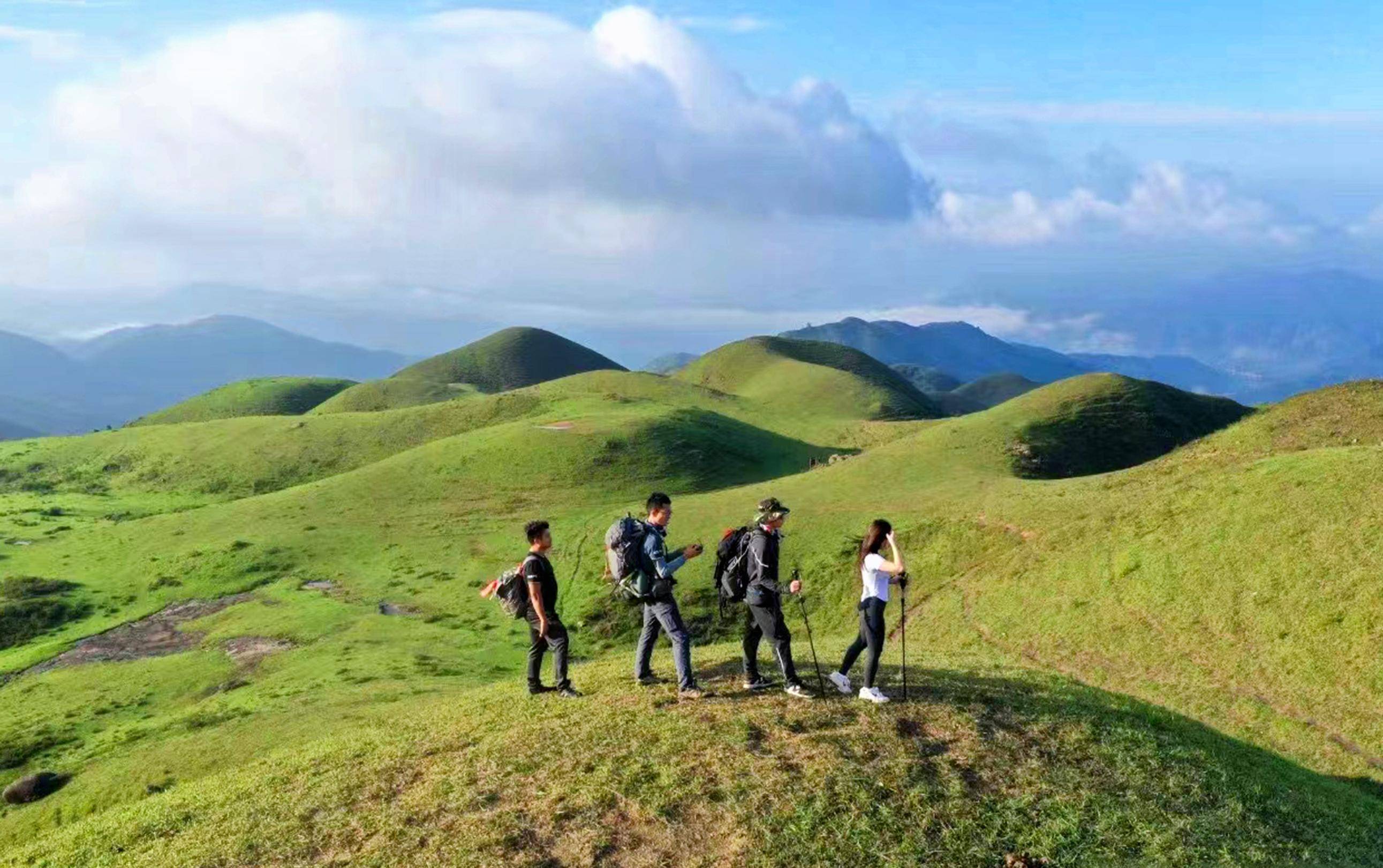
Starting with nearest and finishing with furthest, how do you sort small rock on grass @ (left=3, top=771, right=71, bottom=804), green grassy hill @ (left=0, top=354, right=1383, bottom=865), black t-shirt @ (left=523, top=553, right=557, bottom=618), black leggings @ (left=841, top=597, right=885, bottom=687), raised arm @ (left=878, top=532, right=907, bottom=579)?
1. green grassy hill @ (left=0, top=354, right=1383, bottom=865)
2. raised arm @ (left=878, top=532, right=907, bottom=579)
3. black leggings @ (left=841, top=597, right=885, bottom=687)
4. black t-shirt @ (left=523, top=553, right=557, bottom=618)
5. small rock on grass @ (left=3, top=771, right=71, bottom=804)

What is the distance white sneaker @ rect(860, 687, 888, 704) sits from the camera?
58.3 ft

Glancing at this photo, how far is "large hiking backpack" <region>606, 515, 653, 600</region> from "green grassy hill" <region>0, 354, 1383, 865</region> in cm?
259

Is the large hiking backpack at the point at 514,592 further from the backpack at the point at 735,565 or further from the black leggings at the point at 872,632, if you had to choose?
the black leggings at the point at 872,632

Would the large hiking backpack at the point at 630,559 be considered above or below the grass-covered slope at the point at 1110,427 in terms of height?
below

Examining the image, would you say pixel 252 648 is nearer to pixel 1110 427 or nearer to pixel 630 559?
pixel 630 559

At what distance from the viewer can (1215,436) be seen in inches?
2210

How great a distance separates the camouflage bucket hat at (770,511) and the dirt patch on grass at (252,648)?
3770 cm

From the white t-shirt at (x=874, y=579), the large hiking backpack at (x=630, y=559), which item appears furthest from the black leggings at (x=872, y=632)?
the large hiking backpack at (x=630, y=559)

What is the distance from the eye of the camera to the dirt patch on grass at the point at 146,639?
49.3m

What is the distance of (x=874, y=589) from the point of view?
17.4 metres

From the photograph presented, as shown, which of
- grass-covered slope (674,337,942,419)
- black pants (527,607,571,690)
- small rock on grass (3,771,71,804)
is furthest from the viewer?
grass-covered slope (674,337,942,419)

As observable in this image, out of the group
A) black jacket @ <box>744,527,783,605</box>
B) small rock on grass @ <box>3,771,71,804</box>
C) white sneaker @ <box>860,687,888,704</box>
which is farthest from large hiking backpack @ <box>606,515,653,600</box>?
small rock on grass @ <box>3,771,71,804</box>

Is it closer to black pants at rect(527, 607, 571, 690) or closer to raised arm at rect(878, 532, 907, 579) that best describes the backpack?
raised arm at rect(878, 532, 907, 579)

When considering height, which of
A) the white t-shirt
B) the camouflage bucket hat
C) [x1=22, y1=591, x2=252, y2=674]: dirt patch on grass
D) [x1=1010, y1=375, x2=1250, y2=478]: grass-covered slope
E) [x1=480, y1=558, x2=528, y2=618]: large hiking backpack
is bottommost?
[x1=22, y1=591, x2=252, y2=674]: dirt patch on grass
